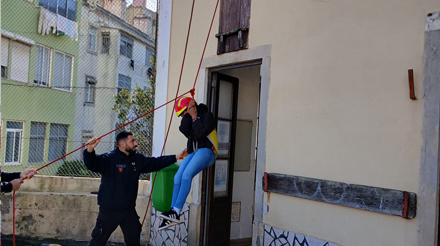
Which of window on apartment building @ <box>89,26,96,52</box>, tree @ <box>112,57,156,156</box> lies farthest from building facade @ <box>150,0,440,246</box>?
window on apartment building @ <box>89,26,96,52</box>

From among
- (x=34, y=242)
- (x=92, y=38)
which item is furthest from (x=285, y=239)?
(x=92, y=38)

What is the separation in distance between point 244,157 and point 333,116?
3.10 m

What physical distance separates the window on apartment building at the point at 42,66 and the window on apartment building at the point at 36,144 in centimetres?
157

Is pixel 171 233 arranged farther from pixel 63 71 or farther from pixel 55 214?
pixel 63 71

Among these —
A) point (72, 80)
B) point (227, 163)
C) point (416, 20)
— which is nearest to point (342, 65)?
point (416, 20)

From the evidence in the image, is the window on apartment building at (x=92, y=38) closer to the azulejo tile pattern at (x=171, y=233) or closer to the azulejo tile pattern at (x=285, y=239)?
the azulejo tile pattern at (x=171, y=233)

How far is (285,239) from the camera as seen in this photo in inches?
198

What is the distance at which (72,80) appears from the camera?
16.0 metres

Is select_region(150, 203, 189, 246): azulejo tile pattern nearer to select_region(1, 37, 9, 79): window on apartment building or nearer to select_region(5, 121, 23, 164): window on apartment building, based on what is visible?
select_region(5, 121, 23, 164): window on apartment building

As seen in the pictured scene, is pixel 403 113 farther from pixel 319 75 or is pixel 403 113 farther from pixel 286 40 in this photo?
pixel 286 40

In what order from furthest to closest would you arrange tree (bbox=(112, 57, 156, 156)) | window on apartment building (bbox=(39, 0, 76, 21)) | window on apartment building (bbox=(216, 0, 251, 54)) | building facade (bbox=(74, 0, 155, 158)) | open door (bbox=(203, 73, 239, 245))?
window on apartment building (bbox=(39, 0, 76, 21)) → building facade (bbox=(74, 0, 155, 158)) → tree (bbox=(112, 57, 156, 156)) → open door (bbox=(203, 73, 239, 245)) → window on apartment building (bbox=(216, 0, 251, 54))

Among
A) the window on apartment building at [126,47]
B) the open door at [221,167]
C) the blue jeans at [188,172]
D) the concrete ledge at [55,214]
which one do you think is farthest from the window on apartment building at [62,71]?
the blue jeans at [188,172]

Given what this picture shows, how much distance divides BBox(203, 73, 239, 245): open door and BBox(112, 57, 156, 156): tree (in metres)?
1.52

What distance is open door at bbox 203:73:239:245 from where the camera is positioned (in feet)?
21.5
